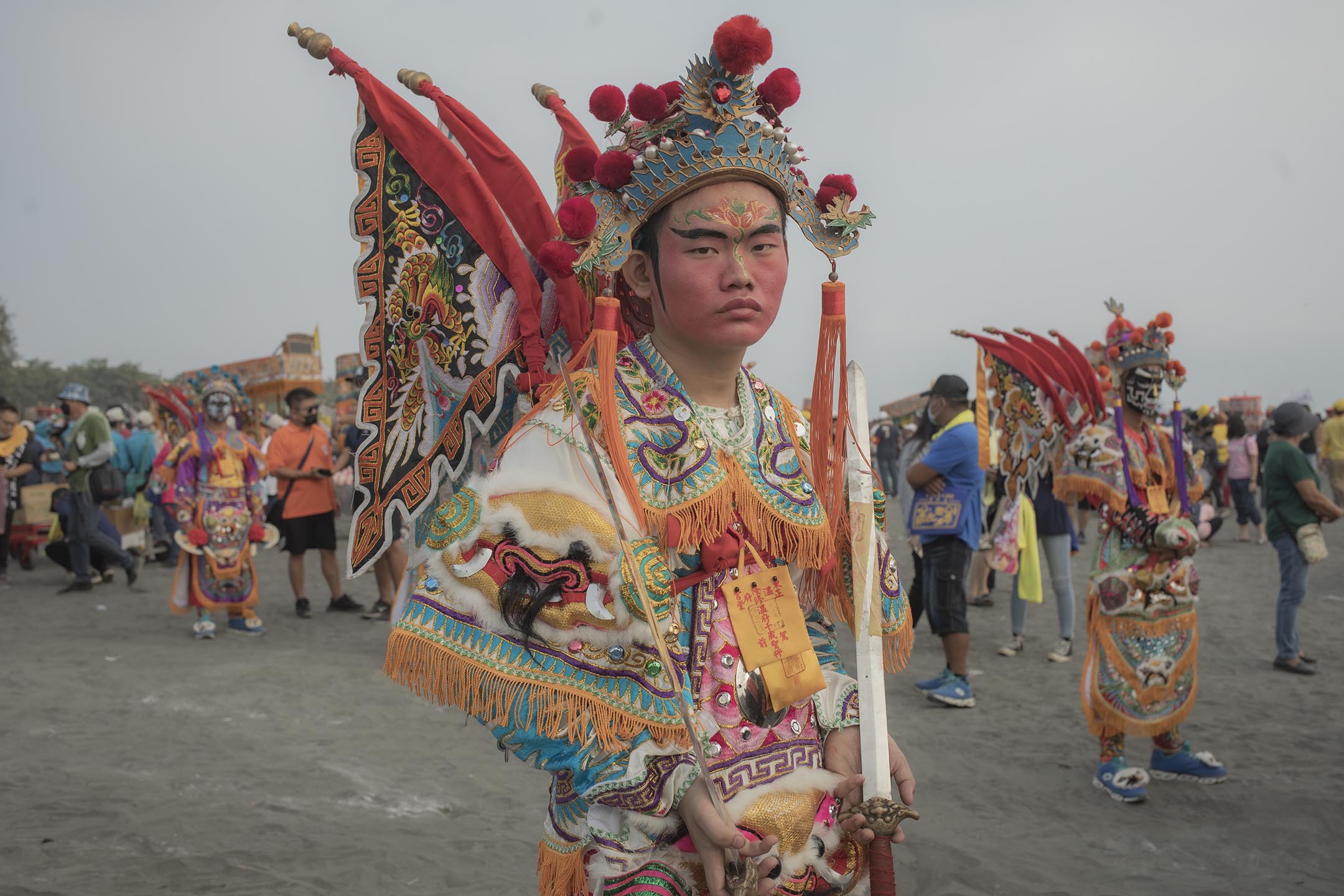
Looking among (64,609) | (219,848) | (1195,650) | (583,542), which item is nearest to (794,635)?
(583,542)

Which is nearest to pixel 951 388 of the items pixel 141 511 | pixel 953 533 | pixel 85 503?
pixel 953 533

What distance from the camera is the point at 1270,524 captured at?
25.1 ft

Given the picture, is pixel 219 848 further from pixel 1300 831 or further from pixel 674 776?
pixel 1300 831

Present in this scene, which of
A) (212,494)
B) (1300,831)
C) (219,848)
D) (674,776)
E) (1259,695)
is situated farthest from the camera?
(212,494)

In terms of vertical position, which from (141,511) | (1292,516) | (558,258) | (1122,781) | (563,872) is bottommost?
(1122,781)

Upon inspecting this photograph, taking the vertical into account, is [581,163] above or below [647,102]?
below

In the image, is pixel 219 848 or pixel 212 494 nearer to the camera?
pixel 219 848

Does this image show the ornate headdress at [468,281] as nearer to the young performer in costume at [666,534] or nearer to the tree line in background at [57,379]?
the young performer in costume at [666,534]

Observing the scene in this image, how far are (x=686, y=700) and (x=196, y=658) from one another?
7282 millimetres

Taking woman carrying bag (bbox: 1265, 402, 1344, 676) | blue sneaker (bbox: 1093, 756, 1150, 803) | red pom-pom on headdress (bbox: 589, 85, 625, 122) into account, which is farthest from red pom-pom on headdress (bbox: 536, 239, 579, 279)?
woman carrying bag (bbox: 1265, 402, 1344, 676)

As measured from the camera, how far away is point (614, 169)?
1.97 m

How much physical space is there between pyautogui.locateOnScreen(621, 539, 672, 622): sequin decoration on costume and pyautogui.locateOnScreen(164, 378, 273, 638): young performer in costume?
7606mm

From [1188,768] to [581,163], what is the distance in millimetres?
5143

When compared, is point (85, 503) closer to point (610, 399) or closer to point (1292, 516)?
point (610, 399)
